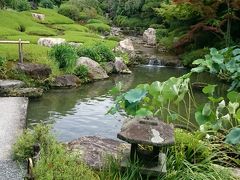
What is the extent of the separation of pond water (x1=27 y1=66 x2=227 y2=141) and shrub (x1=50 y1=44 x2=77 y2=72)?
129 centimetres

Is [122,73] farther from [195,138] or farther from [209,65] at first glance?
[209,65]

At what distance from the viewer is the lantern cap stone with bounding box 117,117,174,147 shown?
17.5 ft

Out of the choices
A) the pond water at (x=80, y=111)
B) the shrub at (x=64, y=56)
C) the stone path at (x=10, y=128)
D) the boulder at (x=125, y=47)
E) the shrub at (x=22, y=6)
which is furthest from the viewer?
the shrub at (x=22, y=6)

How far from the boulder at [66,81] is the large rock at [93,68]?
123cm

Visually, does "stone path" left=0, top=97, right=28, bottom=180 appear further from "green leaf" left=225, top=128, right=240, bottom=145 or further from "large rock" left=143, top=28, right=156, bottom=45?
"large rock" left=143, top=28, right=156, bottom=45

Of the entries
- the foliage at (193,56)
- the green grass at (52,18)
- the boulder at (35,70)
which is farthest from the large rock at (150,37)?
the boulder at (35,70)

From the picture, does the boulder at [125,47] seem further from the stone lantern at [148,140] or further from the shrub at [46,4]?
the shrub at [46,4]

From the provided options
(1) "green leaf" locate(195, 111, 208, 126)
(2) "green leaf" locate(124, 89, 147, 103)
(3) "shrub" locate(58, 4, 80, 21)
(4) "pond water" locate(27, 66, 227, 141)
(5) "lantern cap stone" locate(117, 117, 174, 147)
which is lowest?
(4) "pond water" locate(27, 66, 227, 141)

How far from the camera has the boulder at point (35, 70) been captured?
15.2m

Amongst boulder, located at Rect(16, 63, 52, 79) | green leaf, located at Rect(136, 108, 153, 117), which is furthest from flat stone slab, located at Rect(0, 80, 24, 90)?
green leaf, located at Rect(136, 108, 153, 117)

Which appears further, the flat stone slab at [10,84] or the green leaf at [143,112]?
the flat stone slab at [10,84]

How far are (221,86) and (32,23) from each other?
1708 cm

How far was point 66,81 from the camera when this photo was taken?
52.7 feet

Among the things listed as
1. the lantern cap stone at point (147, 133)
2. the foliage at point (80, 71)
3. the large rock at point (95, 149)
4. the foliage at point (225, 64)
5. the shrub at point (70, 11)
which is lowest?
the large rock at point (95, 149)
